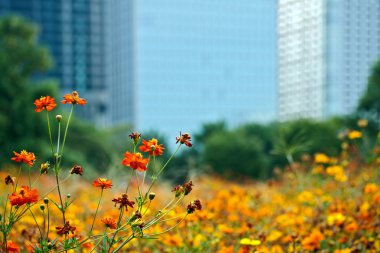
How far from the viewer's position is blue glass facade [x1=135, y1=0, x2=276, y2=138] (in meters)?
86.4

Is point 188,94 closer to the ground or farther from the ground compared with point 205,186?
closer to the ground

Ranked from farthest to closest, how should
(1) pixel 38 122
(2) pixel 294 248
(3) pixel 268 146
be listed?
1. (3) pixel 268 146
2. (1) pixel 38 122
3. (2) pixel 294 248

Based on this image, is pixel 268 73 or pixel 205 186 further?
pixel 268 73

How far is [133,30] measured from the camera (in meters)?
86.2

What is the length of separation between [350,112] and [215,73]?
67881mm

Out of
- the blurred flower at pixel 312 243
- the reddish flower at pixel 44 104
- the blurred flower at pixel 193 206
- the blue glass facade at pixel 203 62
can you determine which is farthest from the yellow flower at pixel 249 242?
the blue glass facade at pixel 203 62

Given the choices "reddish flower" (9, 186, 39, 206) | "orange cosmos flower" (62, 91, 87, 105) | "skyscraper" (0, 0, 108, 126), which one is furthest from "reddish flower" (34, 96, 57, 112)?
"skyscraper" (0, 0, 108, 126)

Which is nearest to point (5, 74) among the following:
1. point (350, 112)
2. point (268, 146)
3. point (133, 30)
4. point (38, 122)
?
point (38, 122)

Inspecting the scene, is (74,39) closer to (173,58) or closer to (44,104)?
(173,58)

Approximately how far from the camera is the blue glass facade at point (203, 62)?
283 feet

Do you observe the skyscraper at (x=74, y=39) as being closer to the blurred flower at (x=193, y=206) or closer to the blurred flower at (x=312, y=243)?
the blurred flower at (x=312, y=243)

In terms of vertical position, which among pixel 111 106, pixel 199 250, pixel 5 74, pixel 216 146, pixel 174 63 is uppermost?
pixel 199 250

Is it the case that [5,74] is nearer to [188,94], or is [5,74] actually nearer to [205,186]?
[205,186]

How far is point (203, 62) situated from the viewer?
8838cm
